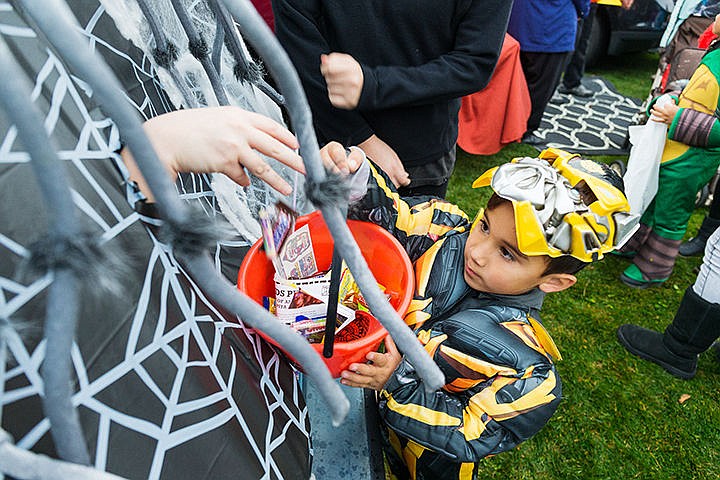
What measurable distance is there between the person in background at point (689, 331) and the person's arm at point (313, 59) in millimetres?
1519

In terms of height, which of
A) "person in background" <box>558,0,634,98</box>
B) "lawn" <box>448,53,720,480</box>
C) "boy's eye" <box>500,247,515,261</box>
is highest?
"boy's eye" <box>500,247,515,261</box>

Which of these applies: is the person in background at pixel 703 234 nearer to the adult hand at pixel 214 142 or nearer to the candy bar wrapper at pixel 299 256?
the candy bar wrapper at pixel 299 256

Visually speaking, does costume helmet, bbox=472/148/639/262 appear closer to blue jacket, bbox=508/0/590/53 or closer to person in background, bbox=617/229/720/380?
person in background, bbox=617/229/720/380

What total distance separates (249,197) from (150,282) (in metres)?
0.52

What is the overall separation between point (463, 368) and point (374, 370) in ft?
0.74

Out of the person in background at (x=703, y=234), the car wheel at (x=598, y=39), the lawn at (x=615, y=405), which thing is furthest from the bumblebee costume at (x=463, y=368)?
the car wheel at (x=598, y=39)

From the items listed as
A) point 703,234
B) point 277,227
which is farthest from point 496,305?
point 703,234

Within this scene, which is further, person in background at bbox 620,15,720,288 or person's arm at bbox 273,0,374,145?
person in background at bbox 620,15,720,288

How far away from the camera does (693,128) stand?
7.19 ft

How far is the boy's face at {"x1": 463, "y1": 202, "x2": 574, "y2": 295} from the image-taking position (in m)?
1.14

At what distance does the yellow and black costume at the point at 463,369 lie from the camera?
1062 millimetres

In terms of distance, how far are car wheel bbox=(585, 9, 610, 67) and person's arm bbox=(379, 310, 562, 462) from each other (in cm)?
490

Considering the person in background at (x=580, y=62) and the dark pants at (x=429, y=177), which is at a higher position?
the dark pants at (x=429, y=177)

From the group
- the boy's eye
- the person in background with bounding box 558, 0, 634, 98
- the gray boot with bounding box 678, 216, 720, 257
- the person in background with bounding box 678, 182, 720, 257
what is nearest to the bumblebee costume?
the boy's eye
